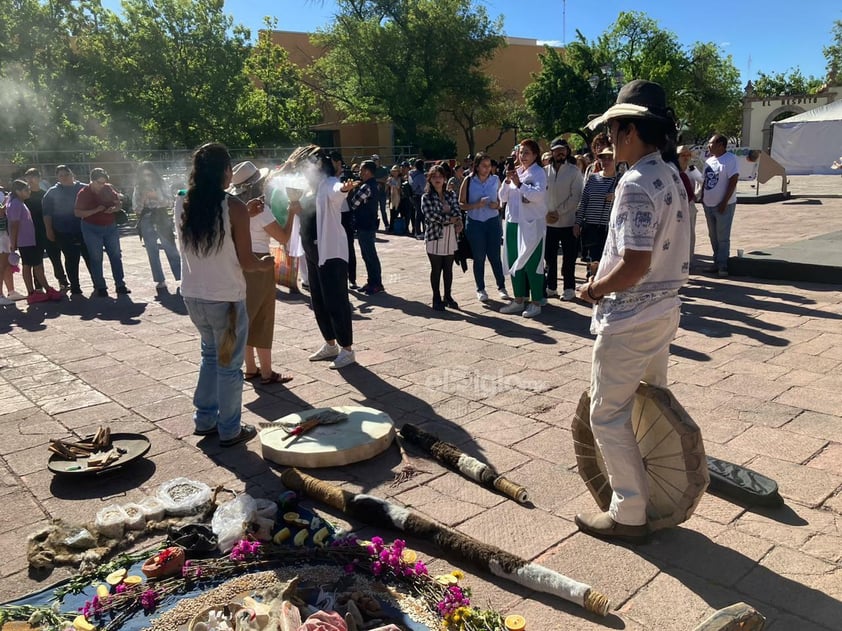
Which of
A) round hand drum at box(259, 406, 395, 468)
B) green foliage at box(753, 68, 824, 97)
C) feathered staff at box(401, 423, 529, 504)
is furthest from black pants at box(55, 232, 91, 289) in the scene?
green foliage at box(753, 68, 824, 97)

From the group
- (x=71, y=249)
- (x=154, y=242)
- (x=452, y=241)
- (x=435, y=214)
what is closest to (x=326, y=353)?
(x=452, y=241)

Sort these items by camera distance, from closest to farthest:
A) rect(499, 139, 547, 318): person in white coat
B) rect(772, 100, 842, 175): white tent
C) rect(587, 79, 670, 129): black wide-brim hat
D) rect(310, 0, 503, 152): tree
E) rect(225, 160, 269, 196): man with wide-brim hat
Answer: rect(587, 79, 670, 129): black wide-brim hat → rect(225, 160, 269, 196): man with wide-brim hat → rect(499, 139, 547, 318): person in white coat → rect(772, 100, 842, 175): white tent → rect(310, 0, 503, 152): tree

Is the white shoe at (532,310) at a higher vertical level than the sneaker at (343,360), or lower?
higher

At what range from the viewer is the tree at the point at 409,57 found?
3431 cm

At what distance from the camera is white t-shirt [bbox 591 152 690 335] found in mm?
2576

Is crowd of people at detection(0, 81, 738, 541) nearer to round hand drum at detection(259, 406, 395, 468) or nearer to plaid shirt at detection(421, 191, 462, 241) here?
plaid shirt at detection(421, 191, 462, 241)

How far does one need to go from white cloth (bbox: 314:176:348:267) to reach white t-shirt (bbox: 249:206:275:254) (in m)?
0.41

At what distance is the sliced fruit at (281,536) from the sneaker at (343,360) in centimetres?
274

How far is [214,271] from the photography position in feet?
13.3

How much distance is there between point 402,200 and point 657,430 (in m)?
13.4

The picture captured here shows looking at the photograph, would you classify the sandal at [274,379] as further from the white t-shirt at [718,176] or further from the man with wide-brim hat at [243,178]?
the white t-shirt at [718,176]

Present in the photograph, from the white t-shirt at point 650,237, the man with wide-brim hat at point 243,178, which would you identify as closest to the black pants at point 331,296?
the man with wide-brim hat at point 243,178

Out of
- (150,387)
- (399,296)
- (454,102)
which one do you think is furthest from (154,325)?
(454,102)

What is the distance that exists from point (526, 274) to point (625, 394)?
4.76 metres
